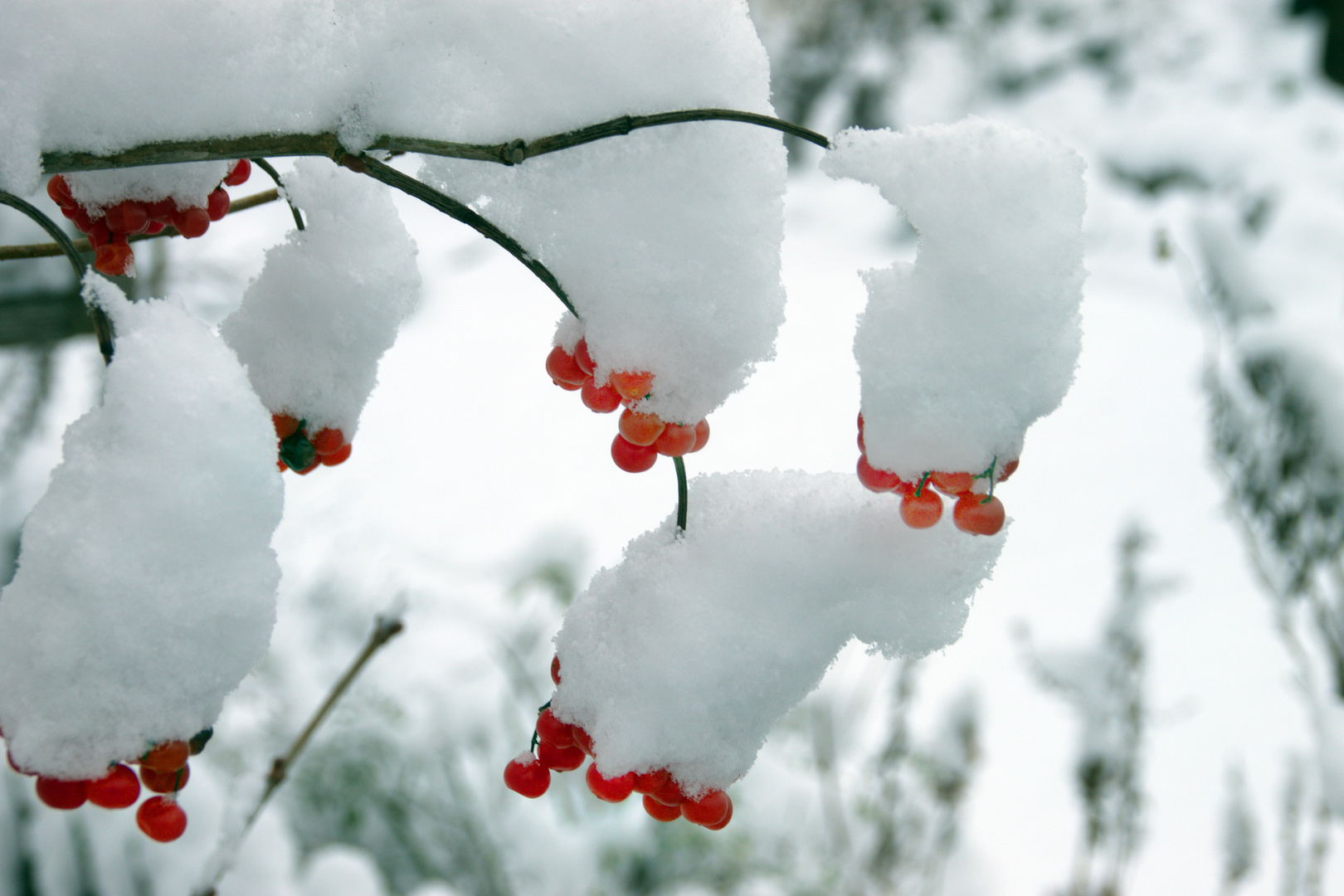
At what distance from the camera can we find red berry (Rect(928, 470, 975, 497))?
0.36 meters

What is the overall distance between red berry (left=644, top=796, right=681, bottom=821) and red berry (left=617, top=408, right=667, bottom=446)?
7.3 inches

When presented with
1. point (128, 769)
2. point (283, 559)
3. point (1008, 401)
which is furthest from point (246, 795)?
point (283, 559)

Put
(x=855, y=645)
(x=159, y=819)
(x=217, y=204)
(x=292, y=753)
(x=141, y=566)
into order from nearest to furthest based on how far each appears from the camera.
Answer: (x=141, y=566) < (x=159, y=819) < (x=217, y=204) < (x=292, y=753) < (x=855, y=645)

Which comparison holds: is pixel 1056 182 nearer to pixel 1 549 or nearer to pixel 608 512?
pixel 1 549

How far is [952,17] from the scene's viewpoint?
13.9 feet

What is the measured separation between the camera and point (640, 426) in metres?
0.40

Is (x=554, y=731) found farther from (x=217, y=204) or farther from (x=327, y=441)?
(x=217, y=204)

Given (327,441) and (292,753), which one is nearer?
(327,441)

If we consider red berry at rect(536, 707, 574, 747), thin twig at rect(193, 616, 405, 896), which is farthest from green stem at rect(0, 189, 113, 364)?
thin twig at rect(193, 616, 405, 896)

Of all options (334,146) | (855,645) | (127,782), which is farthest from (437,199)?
(855,645)

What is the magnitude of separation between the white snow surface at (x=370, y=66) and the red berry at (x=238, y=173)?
7.1 inches

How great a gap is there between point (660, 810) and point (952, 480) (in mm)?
229

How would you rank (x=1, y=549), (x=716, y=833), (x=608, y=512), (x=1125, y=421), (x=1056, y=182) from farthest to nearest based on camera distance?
(x=1125, y=421)
(x=608, y=512)
(x=716, y=833)
(x=1, y=549)
(x=1056, y=182)

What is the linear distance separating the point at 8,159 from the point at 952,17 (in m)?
4.63
